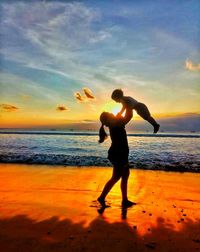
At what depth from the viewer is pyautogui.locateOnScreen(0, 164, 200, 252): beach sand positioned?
4242 millimetres

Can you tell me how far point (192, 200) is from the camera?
23.1ft

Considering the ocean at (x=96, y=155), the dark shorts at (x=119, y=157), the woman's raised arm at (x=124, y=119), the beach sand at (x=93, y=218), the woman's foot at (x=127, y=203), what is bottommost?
the beach sand at (x=93, y=218)

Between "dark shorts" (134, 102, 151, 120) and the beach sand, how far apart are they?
5.99 ft

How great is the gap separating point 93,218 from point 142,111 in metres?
2.16

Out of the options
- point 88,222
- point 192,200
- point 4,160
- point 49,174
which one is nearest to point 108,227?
point 88,222

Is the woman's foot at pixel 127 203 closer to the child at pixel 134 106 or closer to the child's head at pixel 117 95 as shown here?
the child at pixel 134 106

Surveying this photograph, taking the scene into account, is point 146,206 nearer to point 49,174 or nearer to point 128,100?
point 128,100

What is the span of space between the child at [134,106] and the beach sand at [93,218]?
1.70 m

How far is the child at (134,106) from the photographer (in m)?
5.91

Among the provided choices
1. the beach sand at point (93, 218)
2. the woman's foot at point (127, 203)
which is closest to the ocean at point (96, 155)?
the beach sand at point (93, 218)

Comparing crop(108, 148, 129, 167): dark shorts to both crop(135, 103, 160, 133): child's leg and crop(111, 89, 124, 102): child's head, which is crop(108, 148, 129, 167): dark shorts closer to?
crop(135, 103, 160, 133): child's leg

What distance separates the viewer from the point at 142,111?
5941 millimetres

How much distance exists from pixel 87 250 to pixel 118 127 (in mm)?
2837

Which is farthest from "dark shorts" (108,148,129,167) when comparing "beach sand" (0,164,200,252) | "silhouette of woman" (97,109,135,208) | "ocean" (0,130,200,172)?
"ocean" (0,130,200,172)
